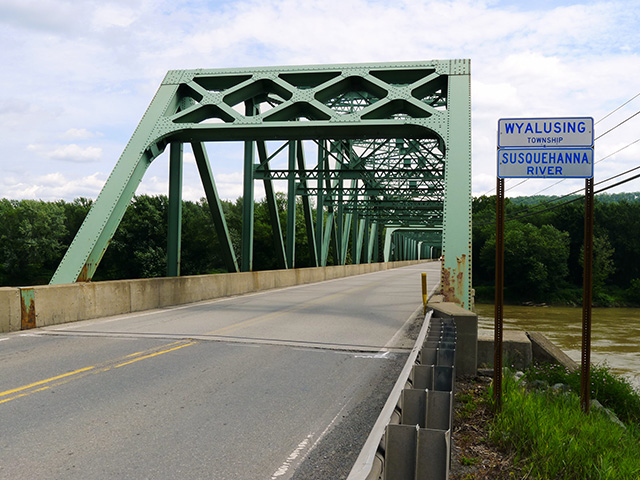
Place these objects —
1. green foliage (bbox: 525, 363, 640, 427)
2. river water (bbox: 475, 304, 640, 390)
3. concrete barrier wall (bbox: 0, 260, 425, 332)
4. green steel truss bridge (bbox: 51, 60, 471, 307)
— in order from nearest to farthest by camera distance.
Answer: green foliage (bbox: 525, 363, 640, 427)
concrete barrier wall (bbox: 0, 260, 425, 332)
green steel truss bridge (bbox: 51, 60, 471, 307)
river water (bbox: 475, 304, 640, 390)

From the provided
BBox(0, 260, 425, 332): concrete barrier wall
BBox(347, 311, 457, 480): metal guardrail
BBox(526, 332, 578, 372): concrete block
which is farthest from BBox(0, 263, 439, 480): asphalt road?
BBox(526, 332, 578, 372): concrete block

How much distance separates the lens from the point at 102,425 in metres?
4.83

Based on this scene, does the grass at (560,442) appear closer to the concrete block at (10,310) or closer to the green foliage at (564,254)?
the concrete block at (10,310)

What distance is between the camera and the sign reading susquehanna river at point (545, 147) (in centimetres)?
562

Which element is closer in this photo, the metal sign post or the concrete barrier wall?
the metal sign post

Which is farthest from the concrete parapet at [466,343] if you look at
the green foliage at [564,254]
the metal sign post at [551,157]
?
the green foliage at [564,254]

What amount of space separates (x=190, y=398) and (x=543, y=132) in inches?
175

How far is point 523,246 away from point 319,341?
6935 centimetres

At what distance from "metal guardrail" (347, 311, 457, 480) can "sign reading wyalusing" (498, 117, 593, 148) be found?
2537 mm

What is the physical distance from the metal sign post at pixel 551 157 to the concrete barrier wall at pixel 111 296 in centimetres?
833

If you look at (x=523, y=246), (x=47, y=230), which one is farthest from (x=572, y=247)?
(x=47, y=230)

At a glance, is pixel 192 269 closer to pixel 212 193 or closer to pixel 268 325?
pixel 212 193

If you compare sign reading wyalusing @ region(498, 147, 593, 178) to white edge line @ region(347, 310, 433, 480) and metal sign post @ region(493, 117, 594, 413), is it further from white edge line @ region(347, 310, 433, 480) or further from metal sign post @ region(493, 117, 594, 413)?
white edge line @ region(347, 310, 433, 480)

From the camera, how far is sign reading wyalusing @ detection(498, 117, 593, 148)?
5.66m
